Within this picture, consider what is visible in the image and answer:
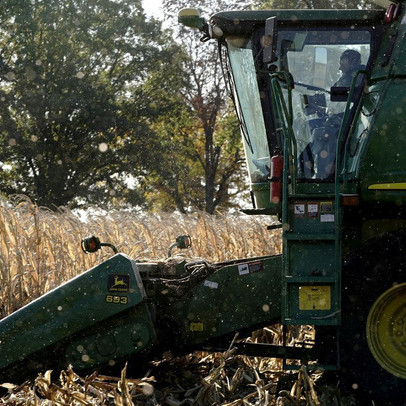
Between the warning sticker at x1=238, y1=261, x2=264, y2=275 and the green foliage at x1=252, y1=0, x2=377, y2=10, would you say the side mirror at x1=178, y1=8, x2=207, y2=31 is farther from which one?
the green foliage at x1=252, y1=0, x2=377, y2=10

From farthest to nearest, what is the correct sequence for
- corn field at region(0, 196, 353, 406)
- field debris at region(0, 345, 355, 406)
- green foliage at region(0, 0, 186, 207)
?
green foliage at region(0, 0, 186, 207)
corn field at region(0, 196, 353, 406)
field debris at region(0, 345, 355, 406)

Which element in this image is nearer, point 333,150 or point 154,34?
point 333,150

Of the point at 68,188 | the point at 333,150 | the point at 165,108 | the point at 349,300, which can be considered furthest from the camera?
the point at 165,108

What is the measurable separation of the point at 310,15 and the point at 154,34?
30.4 metres

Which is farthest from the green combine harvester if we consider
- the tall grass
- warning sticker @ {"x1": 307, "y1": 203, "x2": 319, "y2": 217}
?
the tall grass

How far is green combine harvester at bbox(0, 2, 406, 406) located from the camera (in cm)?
471

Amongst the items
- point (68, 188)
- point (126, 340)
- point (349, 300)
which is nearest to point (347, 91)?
point (349, 300)

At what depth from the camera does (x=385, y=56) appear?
5.08 m

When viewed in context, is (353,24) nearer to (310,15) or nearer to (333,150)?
(310,15)

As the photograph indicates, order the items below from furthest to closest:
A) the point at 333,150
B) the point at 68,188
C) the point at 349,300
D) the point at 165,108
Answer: the point at 165,108
the point at 68,188
the point at 333,150
the point at 349,300

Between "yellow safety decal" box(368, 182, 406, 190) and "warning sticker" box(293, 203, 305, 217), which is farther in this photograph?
"yellow safety decal" box(368, 182, 406, 190)

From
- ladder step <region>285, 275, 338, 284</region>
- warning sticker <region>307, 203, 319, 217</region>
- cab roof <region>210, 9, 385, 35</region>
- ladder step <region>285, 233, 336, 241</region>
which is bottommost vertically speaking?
ladder step <region>285, 275, 338, 284</region>

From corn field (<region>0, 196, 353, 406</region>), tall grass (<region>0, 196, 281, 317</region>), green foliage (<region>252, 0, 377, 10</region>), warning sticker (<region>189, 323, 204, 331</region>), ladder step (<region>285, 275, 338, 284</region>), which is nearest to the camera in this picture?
corn field (<region>0, 196, 353, 406</region>)

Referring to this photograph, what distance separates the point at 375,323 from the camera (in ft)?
15.6
